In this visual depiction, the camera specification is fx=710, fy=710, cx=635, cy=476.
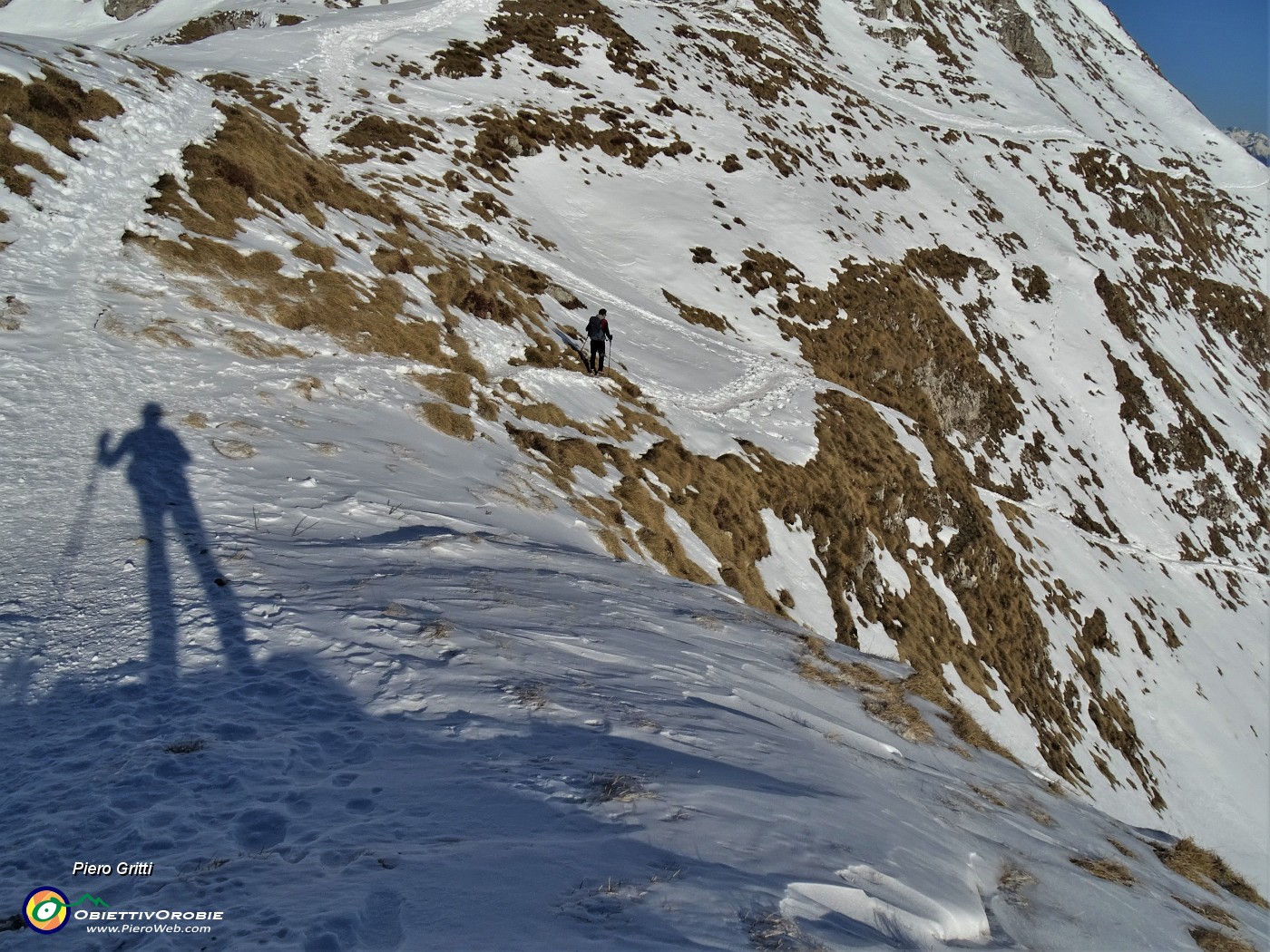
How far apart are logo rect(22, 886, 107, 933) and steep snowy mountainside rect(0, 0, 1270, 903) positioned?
896 cm

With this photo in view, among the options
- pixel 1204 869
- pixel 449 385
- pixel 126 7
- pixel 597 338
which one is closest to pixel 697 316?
pixel 597 338

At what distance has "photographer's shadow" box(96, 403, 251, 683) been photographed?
5566 mm

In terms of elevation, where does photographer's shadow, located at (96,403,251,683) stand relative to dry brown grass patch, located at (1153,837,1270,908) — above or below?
below

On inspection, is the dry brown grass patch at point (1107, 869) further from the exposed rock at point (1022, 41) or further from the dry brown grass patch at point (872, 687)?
the exposed rock at point (1022, 41)

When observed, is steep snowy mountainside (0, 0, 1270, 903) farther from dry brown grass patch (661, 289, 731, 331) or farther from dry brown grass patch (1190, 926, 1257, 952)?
dry brown grass patch (1190, 926, 1257, 952)

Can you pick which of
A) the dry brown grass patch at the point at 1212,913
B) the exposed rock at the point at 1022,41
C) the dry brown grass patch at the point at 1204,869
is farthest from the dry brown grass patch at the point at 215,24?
the exposed rock at the point at 1022,41

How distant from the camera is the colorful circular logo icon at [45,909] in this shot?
3.16 metres

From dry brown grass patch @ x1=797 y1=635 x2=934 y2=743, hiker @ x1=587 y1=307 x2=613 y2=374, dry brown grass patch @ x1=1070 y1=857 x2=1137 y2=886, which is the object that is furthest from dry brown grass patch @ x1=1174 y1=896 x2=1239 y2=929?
hiker @ x1=587 y1=307 x2=613 y2=374

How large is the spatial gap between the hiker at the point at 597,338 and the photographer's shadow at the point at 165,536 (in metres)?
11.5

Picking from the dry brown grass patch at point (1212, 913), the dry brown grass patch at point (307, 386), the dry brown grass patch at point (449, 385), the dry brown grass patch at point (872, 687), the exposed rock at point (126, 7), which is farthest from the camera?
the exposed rock at point (126, 7)

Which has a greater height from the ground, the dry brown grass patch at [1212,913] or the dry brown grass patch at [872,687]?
the dry brown grass patch at [1212,913]

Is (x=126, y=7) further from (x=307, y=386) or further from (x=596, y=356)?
(x=307, y=386)

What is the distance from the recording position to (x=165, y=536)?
6.93m

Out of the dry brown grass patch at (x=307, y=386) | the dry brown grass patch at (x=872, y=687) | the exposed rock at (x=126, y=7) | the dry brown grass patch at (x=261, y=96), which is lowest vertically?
the exposed rock at (x=126, y=7)
